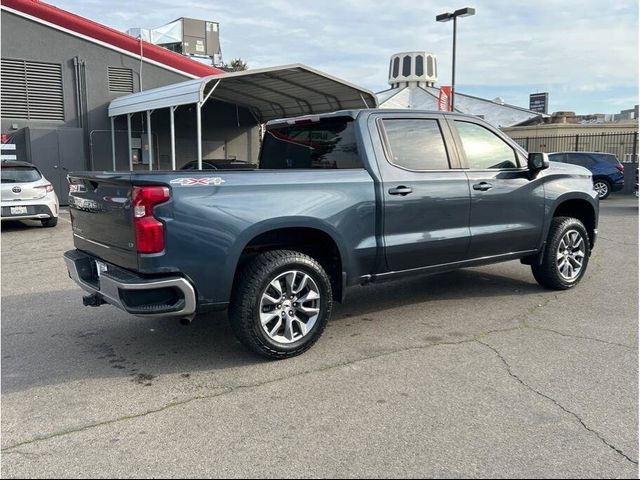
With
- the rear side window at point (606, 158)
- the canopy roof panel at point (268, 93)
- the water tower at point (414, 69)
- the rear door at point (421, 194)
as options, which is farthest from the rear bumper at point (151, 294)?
the water tower at point (414, 69)

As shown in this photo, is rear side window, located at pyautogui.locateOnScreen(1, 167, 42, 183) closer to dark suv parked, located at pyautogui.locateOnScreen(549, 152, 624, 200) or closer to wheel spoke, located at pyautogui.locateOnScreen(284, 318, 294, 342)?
wheel spoke, located at pyautogui.locateOnScreen(284, 318, 294, 342)

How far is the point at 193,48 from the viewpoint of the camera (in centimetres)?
2712

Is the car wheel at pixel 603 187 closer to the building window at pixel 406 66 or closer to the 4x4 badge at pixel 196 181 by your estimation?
the 4x4 badge at pixel 196 181

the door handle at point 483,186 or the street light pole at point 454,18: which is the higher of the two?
the street light pole at point 454,18

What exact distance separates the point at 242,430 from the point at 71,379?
5.07 feet

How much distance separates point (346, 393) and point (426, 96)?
132 feet

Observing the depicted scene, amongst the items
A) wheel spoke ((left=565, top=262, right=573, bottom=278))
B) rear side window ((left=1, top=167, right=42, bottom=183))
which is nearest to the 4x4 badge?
wheel spoke ((left=565, top=262, right=573, bottom=278))

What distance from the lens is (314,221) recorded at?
4430 millimetres

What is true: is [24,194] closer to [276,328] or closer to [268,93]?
[268,93]

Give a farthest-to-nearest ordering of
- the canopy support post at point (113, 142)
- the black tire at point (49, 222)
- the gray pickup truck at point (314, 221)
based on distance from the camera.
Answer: the canopy support post at point (113, 142), the black tire at point (49, 222), the gray pickup truck at point (314, 221)

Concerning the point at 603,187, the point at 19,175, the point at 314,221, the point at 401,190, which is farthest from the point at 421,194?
the point at 603,187

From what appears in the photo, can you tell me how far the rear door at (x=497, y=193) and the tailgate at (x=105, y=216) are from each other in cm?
315

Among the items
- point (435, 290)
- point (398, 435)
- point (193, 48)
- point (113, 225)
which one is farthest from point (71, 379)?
point (193, 48)

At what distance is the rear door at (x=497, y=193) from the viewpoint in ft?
18.0
